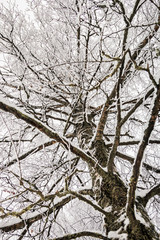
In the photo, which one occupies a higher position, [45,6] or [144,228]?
[45,6]

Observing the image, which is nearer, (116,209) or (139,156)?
(139,156)

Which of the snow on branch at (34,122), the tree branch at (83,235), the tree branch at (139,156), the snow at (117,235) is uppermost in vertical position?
the snow on branch at (34,122)

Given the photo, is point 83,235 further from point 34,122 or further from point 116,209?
point 34,122

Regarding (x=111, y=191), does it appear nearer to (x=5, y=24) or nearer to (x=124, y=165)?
(x=124, y=165)

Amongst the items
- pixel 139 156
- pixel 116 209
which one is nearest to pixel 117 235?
pixel 116 209

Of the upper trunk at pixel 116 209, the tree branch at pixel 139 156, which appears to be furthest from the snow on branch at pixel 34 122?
the tree branch at pixel 139 156

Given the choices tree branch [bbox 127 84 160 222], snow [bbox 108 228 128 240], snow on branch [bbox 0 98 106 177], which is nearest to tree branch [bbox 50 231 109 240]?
snow [bbox 108 228 128 240]

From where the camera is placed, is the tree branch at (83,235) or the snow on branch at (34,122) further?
the tree branch at (83,235)

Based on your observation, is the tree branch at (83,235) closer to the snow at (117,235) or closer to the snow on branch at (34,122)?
the snow at (117,235)

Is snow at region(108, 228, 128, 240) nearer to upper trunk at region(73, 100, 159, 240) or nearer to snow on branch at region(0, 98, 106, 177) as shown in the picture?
upper trunk at region(73, 100, 159, 240)

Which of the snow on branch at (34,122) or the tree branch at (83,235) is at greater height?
the snow on branch at (34,122)

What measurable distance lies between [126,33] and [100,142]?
1.14 metres

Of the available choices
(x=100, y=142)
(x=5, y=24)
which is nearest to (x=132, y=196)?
(x=100, y=142)

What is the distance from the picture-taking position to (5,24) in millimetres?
3076
